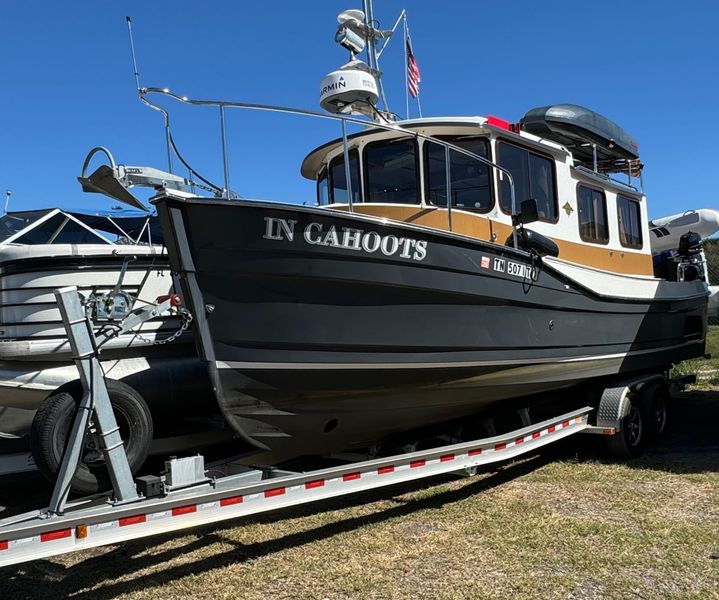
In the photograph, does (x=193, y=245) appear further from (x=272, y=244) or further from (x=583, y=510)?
(x=583, y=510)

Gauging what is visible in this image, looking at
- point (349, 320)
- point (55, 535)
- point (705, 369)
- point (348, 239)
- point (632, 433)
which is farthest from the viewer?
point (705, 369)

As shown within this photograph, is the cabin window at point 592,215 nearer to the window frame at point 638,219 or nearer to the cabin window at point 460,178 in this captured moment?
the window frame at point 638,219

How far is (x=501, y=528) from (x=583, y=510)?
71 cm

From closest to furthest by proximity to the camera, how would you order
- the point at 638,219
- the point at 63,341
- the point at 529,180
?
the point at 63,341 → the point at 529,180 → the point at 638,219

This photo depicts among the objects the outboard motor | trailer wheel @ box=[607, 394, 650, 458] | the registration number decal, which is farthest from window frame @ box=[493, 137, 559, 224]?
the outboard motor

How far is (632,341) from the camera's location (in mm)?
6586

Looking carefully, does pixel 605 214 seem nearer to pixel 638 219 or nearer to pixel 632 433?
pixel 638 219

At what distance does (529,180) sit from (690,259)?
3.90m

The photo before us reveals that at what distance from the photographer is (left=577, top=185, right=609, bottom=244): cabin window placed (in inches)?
255

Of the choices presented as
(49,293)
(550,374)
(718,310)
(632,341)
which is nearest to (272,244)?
(49,293)

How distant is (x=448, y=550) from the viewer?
4.00 m

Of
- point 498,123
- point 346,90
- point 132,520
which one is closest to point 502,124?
point 498,123

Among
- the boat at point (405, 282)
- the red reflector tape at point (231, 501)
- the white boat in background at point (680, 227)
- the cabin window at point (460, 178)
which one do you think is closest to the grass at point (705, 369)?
the white boat in background at point (680, 227)

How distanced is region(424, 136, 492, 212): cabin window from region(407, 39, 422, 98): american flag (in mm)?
2342
